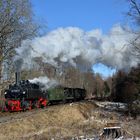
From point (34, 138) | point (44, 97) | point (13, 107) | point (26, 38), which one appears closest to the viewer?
point (34, 138)

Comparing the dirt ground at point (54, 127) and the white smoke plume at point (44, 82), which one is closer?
the dirt ground at point (54, 127)

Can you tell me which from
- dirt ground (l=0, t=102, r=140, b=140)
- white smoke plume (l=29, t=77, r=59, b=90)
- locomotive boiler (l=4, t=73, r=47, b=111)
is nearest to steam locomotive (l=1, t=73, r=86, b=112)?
locomotive boiler (l=4, t=73, r=47, b=111)

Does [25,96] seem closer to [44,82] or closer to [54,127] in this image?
[44,82]

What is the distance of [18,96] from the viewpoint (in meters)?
35.4

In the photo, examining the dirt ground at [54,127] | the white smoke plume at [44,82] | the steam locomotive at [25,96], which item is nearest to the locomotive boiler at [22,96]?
the steam locomotive at [25,96]

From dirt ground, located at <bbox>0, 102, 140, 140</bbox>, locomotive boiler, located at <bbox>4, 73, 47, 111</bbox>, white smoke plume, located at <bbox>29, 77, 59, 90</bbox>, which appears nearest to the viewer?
dirt ground, located at <bbox>0, 102, 140, 140</bbox>

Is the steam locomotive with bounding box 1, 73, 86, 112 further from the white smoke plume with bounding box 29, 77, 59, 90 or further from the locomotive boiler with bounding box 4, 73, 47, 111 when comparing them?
the white smoke plume with bounding box 29, 77, 59, 90

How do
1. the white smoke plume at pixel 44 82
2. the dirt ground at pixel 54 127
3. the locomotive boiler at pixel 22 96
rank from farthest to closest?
the white smoke plume at pixel 44 82, the locomotive boiler at pixel 22 96, the dirt ground at pixel 54 127

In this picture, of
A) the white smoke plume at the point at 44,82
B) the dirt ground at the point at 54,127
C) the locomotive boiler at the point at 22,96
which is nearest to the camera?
the dirt ground at the point at 54,127

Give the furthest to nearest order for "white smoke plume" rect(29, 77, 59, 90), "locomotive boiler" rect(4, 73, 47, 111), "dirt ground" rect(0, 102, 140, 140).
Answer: "white smoke plume" rect(29, 77, 59, 90)
"locomotive boiler" rect(4, 73, 47, 111)
"dirt ground" rect(0, 102, 140, 140)

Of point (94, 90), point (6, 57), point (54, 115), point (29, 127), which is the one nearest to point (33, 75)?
point (6, 57)

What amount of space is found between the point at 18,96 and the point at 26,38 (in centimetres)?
937

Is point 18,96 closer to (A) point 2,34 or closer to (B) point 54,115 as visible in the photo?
(B) point 54,115

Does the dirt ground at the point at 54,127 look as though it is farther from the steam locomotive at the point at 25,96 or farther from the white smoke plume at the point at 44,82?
the white smoke plume at the point at 44,82
